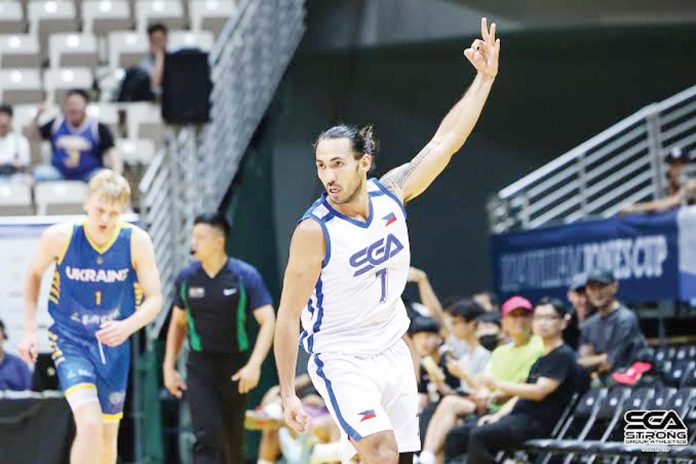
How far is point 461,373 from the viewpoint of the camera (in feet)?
37.5

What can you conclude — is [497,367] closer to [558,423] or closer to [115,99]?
[558,423]

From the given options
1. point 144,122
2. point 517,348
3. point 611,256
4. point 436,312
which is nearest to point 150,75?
point 144,122

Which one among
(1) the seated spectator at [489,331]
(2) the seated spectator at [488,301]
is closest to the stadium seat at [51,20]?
(2) the seated spectator at [488,301]

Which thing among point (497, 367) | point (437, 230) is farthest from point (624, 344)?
point (437, 230)

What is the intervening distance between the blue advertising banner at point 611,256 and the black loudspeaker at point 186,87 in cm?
330

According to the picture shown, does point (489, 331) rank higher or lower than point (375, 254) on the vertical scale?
lower

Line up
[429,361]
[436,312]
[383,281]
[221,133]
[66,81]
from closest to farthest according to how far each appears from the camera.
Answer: [383,281] → [429,361] → [436,312] → [221,133] → [66,81]

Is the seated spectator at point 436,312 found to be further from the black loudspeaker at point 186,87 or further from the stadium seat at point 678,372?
the black loudspeaker at point 186,87

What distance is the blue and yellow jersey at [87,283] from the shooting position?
29.3 ft

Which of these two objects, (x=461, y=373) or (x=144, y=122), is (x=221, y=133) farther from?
(x=461, y=373)

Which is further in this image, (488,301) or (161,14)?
(161,14)

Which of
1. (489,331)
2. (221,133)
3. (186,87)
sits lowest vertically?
(489,331)

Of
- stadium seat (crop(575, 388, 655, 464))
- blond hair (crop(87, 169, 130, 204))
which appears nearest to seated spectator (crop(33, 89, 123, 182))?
blond hair (crop(87, 169, 130, 204))

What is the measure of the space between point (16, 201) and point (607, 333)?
6.27 meters
